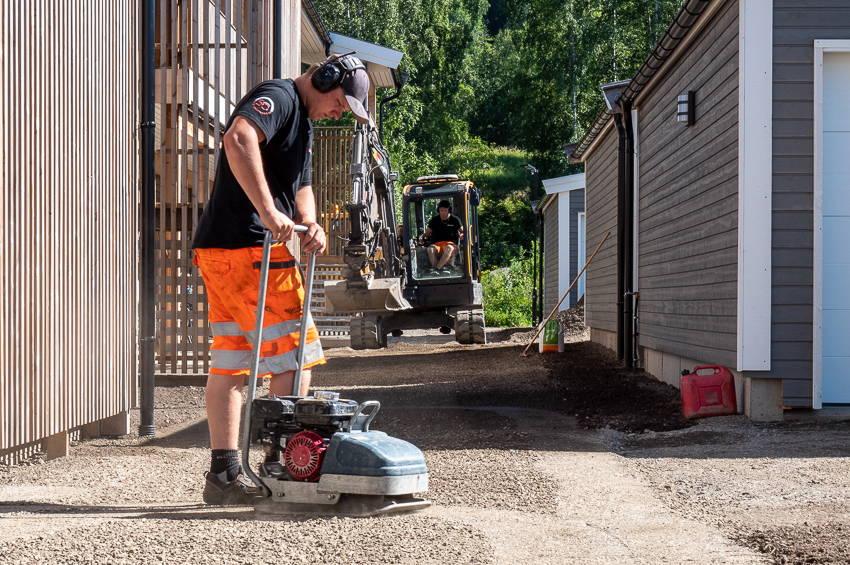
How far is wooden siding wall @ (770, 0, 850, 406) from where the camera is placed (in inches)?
278

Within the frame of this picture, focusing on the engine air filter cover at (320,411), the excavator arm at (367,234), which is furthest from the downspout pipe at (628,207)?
the engine air filter cover at (320,411)

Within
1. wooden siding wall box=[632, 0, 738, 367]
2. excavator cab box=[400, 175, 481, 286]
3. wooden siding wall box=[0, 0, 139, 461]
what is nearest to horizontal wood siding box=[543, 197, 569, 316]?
excavator cab box=[400, 175, 481, 286]

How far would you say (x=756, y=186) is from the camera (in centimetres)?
712

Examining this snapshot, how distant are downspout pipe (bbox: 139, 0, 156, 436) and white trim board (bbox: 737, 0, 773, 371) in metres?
4.49

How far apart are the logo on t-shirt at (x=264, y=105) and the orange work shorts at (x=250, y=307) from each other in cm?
57

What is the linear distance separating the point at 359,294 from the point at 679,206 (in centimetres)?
408

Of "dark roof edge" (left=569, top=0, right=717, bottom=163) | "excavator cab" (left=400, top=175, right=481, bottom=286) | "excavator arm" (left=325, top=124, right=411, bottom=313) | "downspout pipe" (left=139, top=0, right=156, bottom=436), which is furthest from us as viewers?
"excavator cab" (left=400, top=175, right=481, bottom=286)

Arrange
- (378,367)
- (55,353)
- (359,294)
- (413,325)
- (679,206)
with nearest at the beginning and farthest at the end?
(55,353) → (679,206) → (359,294) → (378,367) → (413,325)

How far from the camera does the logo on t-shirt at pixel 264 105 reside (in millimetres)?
3748

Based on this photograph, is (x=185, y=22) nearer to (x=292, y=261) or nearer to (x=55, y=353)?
(x=55, y=353)

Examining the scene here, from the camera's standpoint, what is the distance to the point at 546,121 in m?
44.1

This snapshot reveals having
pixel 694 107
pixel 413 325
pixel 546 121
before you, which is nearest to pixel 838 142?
pixel 694 107

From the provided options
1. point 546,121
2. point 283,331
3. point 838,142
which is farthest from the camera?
point 546,121

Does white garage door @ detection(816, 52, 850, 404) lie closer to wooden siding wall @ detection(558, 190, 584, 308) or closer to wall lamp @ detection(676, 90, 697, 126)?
wall lamp @ detection(676, 90, 697, 126)
